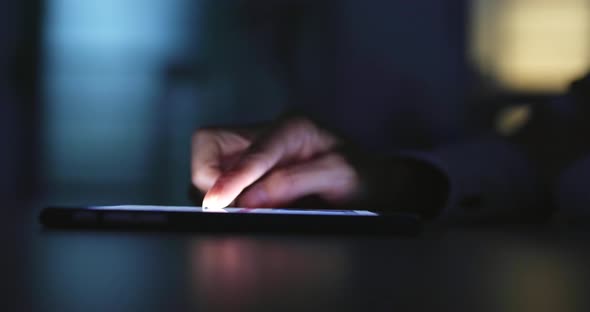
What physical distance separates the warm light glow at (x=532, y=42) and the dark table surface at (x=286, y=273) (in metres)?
1.40

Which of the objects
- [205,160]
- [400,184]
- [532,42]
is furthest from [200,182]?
[532,42]

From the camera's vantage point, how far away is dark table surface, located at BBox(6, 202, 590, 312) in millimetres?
292

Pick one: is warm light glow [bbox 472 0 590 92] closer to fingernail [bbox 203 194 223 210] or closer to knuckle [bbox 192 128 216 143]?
knuckle [bbox 192 128 216 143]

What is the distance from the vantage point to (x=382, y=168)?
0.86 metres

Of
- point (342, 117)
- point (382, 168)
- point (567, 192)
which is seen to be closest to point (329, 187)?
point (382, 168)

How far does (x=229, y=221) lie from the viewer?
0.58 meters

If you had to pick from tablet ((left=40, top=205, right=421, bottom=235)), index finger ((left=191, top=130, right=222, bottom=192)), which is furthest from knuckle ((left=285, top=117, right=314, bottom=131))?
tablet ((left=40, top=205, right=421, bottom=235))

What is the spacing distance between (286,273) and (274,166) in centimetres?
41

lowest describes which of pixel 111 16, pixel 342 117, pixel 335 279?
pixel 335 279

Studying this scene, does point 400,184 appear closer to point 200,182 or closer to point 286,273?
point 200,182

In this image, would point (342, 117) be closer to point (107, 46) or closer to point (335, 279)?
point (107, 46)

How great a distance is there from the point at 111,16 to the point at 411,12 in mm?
1079

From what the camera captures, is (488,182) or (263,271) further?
(488,182)

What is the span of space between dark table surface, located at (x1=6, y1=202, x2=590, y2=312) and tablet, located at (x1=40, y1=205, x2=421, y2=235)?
0.04ft
